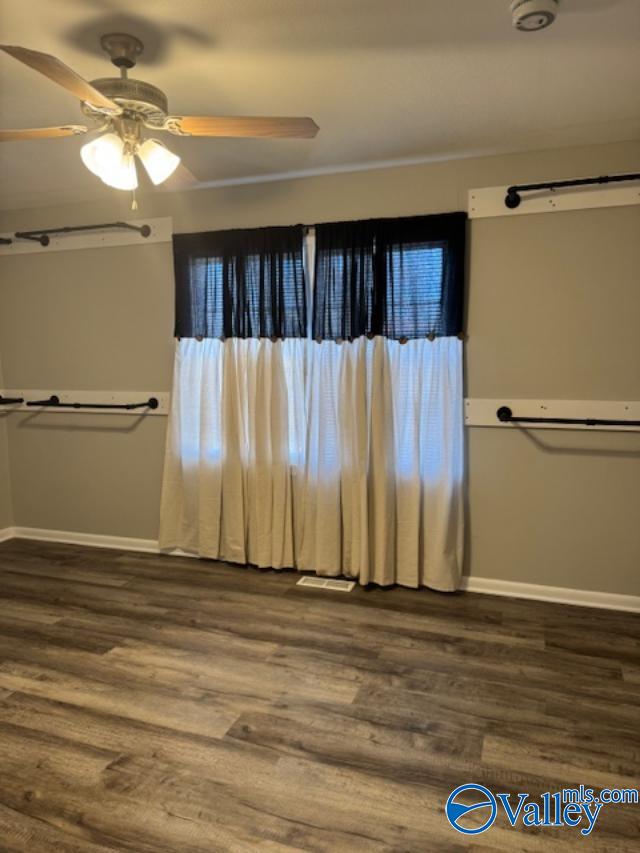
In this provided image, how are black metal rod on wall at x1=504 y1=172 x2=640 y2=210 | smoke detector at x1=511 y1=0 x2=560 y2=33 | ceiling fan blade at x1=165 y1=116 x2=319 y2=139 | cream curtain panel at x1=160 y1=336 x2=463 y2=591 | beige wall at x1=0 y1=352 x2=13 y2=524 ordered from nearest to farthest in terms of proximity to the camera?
smoke detector at x1=511 y1=0 x2=560 y2=33 → ceiling fan blade at x1=165 y1=116 x2=319 y2=139 → black metal rod on wall at x1=504 y1=172 x2=640 y2=210 → cream curtain panel at x1=160 y1=336 x2=463 y2=591 → beige wall at x1=0 y1=352 x2=13 y2=524

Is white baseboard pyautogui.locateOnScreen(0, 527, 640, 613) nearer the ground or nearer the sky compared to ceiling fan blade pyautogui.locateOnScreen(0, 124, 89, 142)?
Answer: nearer the ground

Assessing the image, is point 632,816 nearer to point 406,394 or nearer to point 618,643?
point 618,643

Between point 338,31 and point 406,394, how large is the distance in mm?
1686

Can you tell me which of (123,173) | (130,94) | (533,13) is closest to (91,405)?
(123,173)

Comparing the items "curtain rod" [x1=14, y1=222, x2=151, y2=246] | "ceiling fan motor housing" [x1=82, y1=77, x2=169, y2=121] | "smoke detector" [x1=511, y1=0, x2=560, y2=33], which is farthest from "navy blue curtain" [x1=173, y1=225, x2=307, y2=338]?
"smoke detector" [x1=511, y1=0, x2=560, y2=33]

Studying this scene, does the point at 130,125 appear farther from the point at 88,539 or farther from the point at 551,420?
the point at 88,539

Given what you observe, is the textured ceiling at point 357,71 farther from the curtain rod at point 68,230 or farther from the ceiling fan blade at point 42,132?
the curtain rod at point 68,230

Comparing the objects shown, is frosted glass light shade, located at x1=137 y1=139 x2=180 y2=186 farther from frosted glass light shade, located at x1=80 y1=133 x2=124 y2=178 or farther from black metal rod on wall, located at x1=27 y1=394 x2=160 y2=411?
black metal rod on wall, located at x1=27 y1=394 x2=160 y2=411

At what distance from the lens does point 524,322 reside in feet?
9.27

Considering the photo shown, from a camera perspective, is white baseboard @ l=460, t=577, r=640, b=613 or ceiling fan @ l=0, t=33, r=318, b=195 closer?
ceiling fan @ l=0, t=33, r=318, b=195

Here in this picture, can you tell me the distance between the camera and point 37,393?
385 cm

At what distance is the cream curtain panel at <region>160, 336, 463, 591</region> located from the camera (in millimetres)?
2975

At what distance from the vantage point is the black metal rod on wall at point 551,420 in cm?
268

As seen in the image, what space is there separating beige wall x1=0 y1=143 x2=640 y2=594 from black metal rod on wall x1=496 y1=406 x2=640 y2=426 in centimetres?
7
